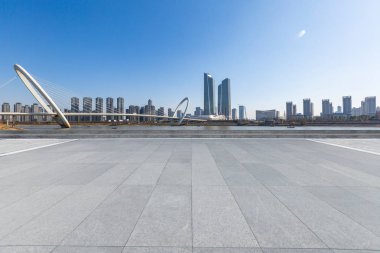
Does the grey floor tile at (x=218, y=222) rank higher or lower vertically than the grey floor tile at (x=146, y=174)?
lower

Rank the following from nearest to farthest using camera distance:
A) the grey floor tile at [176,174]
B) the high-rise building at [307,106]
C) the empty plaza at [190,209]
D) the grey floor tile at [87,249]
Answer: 1. the grey floor tile at [87,249]
2. the empty plaza at [190,209]
3. the grey floor tile at [176,174]
4. the high-rise building at [307,106]

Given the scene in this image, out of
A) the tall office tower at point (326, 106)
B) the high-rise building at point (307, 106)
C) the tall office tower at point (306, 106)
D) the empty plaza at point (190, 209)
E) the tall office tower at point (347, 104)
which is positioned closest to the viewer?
the empty plaza at point (190, 209)

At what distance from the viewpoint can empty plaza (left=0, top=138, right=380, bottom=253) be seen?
272cm

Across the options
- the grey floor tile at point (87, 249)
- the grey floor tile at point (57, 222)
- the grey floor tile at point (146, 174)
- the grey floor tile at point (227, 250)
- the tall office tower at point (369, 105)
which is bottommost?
the grey floor tile at point (227, 250)

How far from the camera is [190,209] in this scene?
3662 millimetres

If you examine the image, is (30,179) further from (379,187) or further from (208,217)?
(379,187)

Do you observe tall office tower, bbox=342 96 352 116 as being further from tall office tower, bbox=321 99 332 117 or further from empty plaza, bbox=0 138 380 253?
empty plaza, bbox=0 138 380 253

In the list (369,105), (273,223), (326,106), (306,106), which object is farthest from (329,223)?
(369,105)

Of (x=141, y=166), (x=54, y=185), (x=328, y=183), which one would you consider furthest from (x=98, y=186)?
(x=328, y=183)

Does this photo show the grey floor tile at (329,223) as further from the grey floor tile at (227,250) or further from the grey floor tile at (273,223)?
the grey floor tile at (227,250)

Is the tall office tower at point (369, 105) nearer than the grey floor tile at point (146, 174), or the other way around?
the grey floor tile at point (146, 174)

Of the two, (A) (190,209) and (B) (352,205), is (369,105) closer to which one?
(B) (352,205)

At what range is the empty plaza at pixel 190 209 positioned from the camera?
8.91ft

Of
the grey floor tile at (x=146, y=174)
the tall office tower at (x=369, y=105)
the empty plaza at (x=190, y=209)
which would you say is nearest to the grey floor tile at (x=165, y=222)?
the empty plaza at (x=190, y=209)
